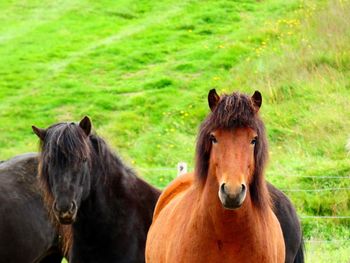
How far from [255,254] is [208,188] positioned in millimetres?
471

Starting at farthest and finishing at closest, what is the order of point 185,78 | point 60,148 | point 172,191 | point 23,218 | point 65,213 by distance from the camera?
point 185,78, point 23,218, point 172,191, point 60,148, point 65,213

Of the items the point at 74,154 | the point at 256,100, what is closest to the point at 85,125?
the point at 74,154

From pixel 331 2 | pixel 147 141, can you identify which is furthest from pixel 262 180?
pixel 331 2

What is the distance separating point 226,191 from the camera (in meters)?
4.73

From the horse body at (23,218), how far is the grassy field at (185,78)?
97.8 inches

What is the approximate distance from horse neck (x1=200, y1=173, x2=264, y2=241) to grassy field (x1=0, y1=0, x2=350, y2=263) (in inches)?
165

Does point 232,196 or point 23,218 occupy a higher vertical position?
point 232,196

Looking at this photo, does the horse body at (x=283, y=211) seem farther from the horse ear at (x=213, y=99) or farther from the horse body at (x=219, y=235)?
the horse ear at (x=213, y=99)

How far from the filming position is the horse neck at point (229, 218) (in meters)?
5.17

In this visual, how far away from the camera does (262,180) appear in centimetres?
523

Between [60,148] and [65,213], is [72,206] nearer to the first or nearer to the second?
[65,213]

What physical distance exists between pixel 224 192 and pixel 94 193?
2.43 m

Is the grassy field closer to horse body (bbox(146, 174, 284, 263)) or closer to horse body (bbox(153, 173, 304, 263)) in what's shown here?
horse body (bbox(153, 173, 304, 263))

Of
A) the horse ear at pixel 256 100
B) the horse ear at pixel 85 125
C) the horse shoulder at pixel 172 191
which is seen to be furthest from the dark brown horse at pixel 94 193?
the horse ear at pixel 256 100
